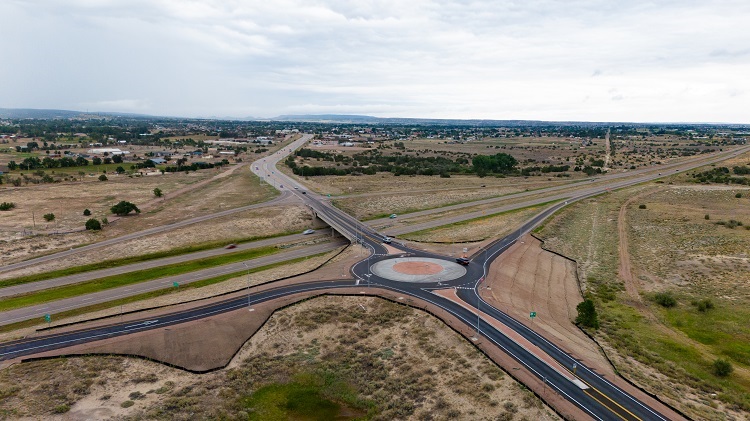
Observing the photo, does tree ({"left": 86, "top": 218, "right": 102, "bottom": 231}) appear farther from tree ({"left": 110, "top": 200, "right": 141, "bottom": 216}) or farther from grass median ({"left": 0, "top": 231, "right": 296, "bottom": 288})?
grass median ({"left": 0, "top": 231, "right": 296, "bottom": 288})

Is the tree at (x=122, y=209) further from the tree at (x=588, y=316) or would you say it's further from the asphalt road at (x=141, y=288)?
the tree at (x=588, y=316)

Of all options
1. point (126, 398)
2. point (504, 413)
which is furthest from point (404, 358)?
point (126, 398)

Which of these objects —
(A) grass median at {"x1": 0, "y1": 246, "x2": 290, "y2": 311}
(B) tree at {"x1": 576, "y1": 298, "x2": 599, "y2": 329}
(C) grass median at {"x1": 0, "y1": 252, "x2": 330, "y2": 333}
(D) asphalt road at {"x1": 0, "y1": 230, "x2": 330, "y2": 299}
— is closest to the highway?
(C) grass median at {"x1": 0, "y1": 252, "x2": 330, "y2": 333}

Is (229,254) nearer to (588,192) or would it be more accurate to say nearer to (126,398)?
(126,398)

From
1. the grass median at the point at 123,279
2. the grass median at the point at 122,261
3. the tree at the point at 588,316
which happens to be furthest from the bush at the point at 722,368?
the grass median at the point at 122,261

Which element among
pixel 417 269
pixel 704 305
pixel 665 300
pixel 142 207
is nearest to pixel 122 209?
pixel 142 207
